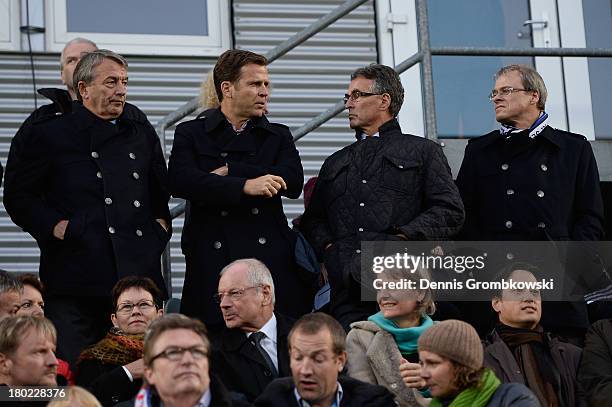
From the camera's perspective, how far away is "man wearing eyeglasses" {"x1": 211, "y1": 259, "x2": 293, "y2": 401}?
27.5 feet

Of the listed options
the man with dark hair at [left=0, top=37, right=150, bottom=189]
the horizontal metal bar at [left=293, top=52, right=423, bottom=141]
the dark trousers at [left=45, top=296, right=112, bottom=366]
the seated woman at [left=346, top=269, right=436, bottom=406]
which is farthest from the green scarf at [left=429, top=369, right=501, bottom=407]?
the man with dark hair at [left=0, top=37, right=150, bottom=189]

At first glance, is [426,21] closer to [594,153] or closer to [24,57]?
[594,153]

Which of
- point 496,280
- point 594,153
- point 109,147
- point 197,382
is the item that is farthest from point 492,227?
point 197,382

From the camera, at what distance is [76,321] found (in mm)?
9039

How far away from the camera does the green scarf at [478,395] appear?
304 inches

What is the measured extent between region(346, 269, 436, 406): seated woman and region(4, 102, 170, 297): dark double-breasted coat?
1.41 m

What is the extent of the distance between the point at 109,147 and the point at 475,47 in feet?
8.52

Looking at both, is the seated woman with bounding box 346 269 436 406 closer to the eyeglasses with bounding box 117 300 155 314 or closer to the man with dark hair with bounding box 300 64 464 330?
the man with dark hair with bounding box 300 64 464 330

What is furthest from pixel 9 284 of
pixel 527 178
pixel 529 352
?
pixel 527 178

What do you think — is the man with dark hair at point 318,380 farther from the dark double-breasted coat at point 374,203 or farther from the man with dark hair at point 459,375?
the dark double-breasted coat at point 374,203

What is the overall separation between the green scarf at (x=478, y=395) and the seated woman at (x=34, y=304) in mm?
1963

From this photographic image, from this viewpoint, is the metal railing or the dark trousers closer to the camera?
the dark trousers

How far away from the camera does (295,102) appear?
11875 mm

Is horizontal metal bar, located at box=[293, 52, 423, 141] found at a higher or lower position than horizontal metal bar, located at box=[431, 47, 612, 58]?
lower
